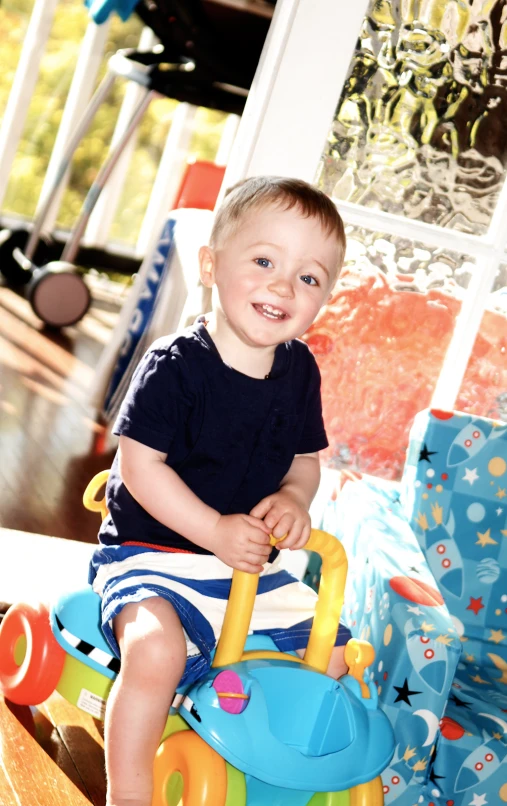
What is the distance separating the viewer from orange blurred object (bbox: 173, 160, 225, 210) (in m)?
3.80

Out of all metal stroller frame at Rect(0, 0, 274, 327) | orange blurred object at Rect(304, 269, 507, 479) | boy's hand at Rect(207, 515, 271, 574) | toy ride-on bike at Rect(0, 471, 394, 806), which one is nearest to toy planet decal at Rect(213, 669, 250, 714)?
toy ride-on bike at Rect(0, 471, 394, 806)

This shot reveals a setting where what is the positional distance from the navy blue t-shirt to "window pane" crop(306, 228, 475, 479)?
61cm

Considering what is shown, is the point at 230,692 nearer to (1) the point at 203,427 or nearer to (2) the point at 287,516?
(2) the point at 287,516

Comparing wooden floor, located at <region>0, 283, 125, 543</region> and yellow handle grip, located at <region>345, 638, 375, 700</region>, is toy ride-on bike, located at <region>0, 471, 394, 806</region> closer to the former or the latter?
yellow handle grip, located at <region>345, 638, 375, 700</region>

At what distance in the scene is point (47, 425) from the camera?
3002mm

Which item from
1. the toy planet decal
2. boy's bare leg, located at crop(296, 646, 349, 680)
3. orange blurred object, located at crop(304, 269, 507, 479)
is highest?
orange blurred object, located at crop(304, 269, 507, 479)

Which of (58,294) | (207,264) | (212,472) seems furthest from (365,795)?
(58,294)

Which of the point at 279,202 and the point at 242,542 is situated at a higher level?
the point at 279,202

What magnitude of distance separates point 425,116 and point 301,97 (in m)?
0.26

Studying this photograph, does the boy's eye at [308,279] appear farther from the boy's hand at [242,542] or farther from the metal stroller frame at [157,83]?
the metal stroller frame at [157,83]

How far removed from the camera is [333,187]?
6.07 ft

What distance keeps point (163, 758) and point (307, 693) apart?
0.21 metres

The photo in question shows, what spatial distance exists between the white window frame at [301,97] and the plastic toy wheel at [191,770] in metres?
1.11

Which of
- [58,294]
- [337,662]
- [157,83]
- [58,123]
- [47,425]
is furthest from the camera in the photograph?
[58,123]
